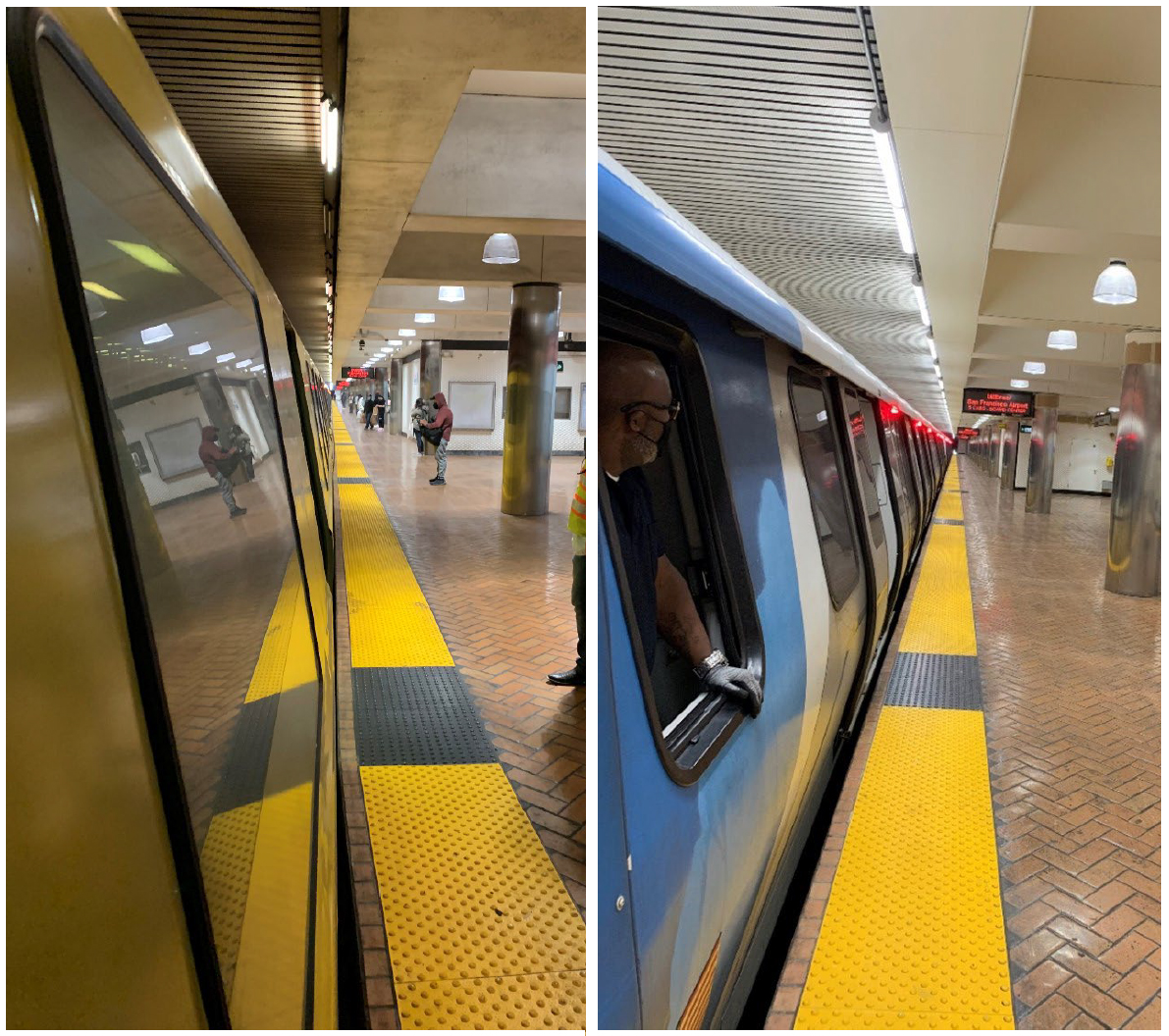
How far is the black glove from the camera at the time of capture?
194 cm

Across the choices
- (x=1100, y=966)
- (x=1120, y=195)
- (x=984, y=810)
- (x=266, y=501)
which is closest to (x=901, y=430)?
(x=1120, y=195)

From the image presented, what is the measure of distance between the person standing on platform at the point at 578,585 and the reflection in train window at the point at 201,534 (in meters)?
2.70

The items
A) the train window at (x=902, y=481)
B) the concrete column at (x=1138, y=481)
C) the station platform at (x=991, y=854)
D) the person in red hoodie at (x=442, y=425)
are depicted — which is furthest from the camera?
the person in red hoodie at (x=442, y=425)

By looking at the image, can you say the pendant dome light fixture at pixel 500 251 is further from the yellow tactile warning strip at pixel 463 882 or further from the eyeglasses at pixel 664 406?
the eyeglasses at pixel 664 406

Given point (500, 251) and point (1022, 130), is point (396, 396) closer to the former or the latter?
point (500, 251)

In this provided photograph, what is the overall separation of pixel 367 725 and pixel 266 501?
2468 millimetres

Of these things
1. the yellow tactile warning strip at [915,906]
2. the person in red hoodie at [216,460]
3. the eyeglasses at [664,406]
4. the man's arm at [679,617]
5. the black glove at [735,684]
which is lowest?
the yellow tactile warning strip at [915,906]

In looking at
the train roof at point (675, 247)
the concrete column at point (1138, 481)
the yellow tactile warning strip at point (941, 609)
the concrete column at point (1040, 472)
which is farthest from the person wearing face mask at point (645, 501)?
the concrete column at point (1040, 472)

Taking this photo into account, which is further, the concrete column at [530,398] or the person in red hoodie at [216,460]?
the concrete column at [530,398]

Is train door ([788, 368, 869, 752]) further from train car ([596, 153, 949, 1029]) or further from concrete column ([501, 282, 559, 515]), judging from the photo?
concrete column ([501, 282, 559, 515])

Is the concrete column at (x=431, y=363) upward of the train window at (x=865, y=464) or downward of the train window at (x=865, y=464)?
upward

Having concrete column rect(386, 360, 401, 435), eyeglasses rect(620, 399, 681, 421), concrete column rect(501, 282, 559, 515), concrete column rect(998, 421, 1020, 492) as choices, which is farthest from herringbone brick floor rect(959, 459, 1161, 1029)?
concrete column rect(386, 360, 401, 435)

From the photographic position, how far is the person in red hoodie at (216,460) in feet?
4.34

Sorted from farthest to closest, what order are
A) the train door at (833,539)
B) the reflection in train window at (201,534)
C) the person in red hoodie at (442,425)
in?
1. the person in red hoodie at (442,425)
2. the train door at (833,539)
3. the reflection in train window at (201,534)
